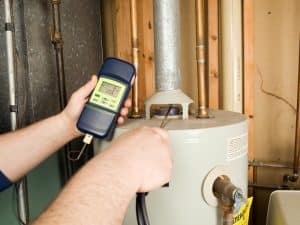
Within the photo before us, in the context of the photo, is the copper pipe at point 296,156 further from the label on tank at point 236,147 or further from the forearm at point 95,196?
the forearm at point 95,196

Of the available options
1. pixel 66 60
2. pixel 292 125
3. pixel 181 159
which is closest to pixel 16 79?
pixel 66 60

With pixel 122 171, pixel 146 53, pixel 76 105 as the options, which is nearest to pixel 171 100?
pixel 76 105

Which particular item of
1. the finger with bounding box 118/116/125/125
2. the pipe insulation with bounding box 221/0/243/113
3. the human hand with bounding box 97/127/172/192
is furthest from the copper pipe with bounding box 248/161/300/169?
the human hand with bounding box 97/127/172/192

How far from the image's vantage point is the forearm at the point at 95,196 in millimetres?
443

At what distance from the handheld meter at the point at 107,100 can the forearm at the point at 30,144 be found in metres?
0.17

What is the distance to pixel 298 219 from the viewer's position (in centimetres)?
77

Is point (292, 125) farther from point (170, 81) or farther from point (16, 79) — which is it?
point (16, 79)

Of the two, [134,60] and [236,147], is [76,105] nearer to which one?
[134,60]

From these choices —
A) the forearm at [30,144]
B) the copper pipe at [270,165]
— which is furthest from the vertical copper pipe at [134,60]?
the copper pipe at [270,165]

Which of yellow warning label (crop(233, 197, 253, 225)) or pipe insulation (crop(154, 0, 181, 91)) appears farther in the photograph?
pipe insulation (crop(154, 0, 181, 91))

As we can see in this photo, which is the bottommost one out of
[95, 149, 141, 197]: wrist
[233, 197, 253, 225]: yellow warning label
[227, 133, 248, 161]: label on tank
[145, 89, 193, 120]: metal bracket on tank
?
[233, 197, 253, 225]: yellow warning label

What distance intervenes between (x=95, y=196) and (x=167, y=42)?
537 mm

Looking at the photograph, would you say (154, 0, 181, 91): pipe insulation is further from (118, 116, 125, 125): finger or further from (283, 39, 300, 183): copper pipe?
(283, 39, 300, 183): copper pipe

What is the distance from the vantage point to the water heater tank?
71 cm
